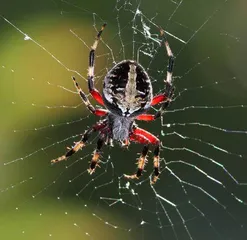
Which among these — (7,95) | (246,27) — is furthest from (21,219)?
(246,27)

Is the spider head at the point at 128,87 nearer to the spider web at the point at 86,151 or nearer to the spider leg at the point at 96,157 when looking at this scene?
the spider leg at the point at 96,157

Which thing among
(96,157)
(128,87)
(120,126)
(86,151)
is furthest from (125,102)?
(86,151)

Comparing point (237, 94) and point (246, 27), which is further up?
point (246, 27)

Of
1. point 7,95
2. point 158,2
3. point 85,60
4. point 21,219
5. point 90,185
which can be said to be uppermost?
point 158,2

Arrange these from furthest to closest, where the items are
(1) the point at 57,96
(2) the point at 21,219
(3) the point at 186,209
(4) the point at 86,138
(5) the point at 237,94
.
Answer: (5) the point at 237,94 → (3) the point at 186,209 → (2) the point at 21,219 → (1) the point at 57,96 → (4) the point at 86,138

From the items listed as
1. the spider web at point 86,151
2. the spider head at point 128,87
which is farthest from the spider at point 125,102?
the spider web at point 86,151

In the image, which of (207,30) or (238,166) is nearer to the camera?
(238,166)

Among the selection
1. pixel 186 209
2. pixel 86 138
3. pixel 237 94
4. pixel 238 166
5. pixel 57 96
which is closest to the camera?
pixel 86 138

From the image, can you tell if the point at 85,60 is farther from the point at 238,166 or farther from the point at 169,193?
the point at 238,166
